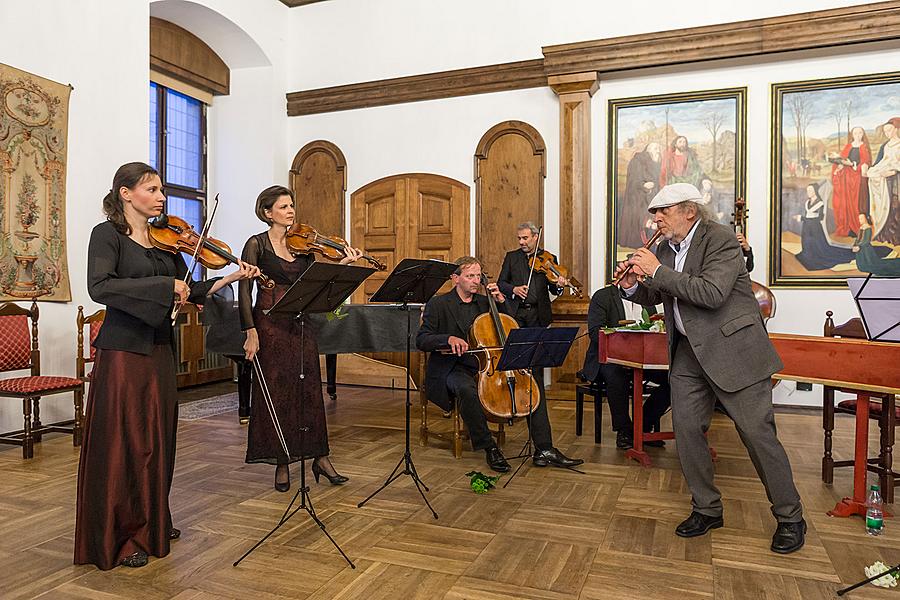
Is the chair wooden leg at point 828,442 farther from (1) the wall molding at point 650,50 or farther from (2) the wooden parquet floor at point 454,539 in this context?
(1) the wall molding at point 650,50

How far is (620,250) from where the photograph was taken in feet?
24.7

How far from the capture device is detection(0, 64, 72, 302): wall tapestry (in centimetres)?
552

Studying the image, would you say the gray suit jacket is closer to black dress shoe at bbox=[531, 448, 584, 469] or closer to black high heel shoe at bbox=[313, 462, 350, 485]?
black dress shoe at bbox=[531, 448, 584, 469]

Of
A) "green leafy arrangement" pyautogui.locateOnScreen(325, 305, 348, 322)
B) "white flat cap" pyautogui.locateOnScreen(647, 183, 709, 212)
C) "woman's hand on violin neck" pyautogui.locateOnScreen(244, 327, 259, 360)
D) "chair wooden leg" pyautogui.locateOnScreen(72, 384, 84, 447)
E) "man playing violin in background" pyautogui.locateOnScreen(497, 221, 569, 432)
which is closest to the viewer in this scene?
"white flat cap" pyautogui.locateOnScreen(647, 183, 709, 212)

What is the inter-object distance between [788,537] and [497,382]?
1.85 metres

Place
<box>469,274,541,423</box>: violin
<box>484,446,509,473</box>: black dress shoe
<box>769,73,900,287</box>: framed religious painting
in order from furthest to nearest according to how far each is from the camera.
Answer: <box>769,73,900,287</box>: framed religious painting → <box>484,446,509,473</box>: black dress shoe → <box>469,274,541,423</box>: violin

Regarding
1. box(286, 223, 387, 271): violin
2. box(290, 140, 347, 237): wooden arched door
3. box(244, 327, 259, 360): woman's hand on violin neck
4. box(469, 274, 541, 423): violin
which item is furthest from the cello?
box(290, 140, 347, 237): wooden arched door

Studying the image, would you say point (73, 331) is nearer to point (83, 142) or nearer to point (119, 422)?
point (83, 142)

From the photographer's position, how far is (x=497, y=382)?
4523 mm

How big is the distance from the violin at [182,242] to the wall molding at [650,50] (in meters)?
5.18

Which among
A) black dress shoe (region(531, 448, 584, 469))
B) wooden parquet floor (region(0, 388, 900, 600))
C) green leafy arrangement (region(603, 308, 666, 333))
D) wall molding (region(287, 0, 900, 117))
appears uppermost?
wall molding (region(287, 0, 900, 117))

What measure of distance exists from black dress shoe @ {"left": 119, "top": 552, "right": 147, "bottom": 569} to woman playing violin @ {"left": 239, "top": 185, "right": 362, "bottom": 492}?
103 cm

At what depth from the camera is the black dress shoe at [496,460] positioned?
15.1 feet

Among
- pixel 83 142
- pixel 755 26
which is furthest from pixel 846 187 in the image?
pixel 83 142
